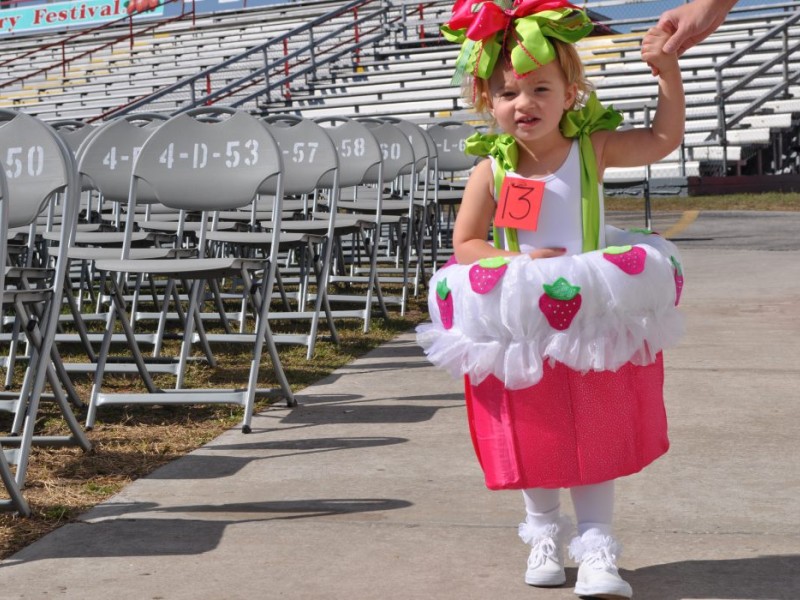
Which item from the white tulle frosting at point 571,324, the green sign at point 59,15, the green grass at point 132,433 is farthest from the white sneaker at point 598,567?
the green sign at point 59,15

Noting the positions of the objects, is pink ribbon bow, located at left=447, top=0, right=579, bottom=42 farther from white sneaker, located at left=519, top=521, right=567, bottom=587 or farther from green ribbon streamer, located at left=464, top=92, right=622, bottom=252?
white sneaker, located at left=519, top=521, right=567, bottom=587

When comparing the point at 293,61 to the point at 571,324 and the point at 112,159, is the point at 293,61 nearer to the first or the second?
the point at 112,159

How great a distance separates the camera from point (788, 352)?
19.0 ft

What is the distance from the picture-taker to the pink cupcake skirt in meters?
2.64

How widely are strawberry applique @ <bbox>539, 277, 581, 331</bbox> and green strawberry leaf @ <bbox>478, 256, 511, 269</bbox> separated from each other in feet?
0.34

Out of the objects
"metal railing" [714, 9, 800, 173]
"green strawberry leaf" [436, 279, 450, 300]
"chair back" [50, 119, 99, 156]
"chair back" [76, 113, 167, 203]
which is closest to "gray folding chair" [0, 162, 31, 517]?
"green strawberry leaf" [436, 279, 450, 300]

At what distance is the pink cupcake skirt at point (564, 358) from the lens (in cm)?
264

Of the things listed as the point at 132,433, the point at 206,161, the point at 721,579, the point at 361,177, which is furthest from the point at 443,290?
the point at 361,177

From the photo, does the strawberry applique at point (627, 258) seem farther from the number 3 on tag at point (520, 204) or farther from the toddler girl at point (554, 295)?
the number 3 on tag at point (520, 204)

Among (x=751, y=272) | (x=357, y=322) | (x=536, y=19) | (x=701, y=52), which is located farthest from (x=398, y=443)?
(x=701, y=52)

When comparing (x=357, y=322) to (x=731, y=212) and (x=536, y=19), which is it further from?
(x=731, y=212)

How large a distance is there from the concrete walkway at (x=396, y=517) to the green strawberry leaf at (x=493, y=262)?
692 millimetres

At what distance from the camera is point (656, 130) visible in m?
2.76

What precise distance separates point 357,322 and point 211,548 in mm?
4369
